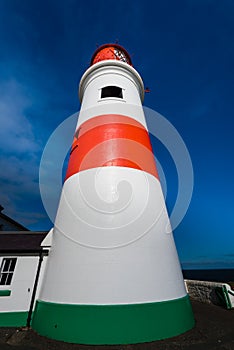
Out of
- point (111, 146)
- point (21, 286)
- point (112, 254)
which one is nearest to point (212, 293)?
point (112, 254)

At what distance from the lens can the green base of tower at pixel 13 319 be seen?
574 cm

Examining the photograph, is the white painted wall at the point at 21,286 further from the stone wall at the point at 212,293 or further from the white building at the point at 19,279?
the stone wall at the point at 212,293

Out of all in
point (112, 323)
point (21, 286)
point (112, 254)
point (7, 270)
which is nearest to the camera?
point (112, 323)

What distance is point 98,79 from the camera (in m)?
8.71

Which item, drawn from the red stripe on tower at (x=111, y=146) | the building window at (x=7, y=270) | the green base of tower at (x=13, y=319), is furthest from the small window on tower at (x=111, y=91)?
the green base of tower at (x=13, y=319)

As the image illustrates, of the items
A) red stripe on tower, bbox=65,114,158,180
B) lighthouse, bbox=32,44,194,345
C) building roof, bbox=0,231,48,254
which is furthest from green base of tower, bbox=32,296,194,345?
red stripe on tower, bbox=65,114,158,180

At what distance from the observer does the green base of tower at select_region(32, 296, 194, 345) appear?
14.0 ft

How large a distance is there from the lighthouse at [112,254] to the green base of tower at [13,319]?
31.8 inches

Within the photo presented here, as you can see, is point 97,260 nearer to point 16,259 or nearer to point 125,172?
point 125,172

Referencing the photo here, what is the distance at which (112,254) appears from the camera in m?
4.84

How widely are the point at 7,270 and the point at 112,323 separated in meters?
4.28

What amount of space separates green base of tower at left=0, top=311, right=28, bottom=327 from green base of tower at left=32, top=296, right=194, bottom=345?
5.02 feet

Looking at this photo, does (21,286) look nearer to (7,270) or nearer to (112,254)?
(7,270)

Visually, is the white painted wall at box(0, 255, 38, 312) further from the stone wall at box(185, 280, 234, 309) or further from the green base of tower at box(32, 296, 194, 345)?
the stone wall at box(185, 280, 234, 309)
